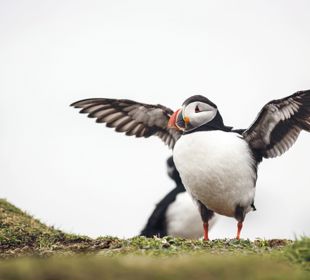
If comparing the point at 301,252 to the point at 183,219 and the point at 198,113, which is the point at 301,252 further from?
the point at 183,219

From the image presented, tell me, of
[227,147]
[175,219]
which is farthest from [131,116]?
[175,219]

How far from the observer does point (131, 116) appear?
1064 centimetres

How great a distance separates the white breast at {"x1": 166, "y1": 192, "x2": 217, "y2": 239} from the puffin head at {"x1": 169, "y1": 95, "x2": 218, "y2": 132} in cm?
430

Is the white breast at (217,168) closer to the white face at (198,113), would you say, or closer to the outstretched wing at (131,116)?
the white face at (198,113)

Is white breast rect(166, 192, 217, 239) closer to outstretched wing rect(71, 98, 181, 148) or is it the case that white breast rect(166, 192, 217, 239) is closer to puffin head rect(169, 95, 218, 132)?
outstretched wing rect(71, 98, 181, 148)

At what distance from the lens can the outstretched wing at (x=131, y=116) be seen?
1048cm

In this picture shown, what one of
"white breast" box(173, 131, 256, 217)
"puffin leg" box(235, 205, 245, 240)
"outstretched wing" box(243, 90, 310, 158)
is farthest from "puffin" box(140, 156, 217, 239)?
"white breast" box(173, 131, 256, 217)

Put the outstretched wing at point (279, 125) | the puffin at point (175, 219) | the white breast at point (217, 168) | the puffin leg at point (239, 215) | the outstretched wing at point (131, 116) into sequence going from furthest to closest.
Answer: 1. the puffin at point (175, 219)
2. the outstretched wing at point (131, 116)
3. the puffin leg at point (239, 215)
4. the outstretched wing at point (279, 125)
5. the white breast at point (217, 168)

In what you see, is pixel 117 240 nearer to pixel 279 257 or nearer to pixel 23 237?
pixel 23 237

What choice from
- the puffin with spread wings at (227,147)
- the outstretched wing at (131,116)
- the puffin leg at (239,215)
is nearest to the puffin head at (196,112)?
the puffin with spread wings at (227,147)

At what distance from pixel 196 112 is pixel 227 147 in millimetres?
767

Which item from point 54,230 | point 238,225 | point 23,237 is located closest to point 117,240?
point 23,237

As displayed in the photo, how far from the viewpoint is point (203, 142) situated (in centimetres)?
880

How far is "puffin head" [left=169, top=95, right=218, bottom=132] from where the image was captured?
923cm
